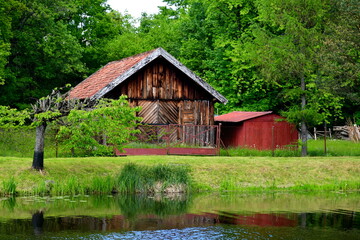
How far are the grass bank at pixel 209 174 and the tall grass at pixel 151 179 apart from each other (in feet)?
1.64

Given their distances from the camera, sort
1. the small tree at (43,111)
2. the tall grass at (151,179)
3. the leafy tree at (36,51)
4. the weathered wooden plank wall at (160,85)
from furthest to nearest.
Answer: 1. the leafy tree at (36,51)
2. the weathered wooden plank wall at (160,85)
3. the tall grass at (151,179)
4. the small tree at (43,111)

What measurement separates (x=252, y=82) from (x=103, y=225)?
94.8 ft

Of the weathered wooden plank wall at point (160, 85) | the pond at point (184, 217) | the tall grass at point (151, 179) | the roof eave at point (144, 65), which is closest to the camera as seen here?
the pond at point (184, 217)

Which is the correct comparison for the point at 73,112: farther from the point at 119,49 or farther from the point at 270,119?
the point at 119,49

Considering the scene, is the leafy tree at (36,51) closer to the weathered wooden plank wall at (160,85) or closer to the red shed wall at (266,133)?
the weathered wooden plank wall at (160,85)

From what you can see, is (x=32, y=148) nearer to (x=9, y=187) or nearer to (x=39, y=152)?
(x=39, y=152)

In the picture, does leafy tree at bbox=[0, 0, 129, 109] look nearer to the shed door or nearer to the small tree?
the shed door

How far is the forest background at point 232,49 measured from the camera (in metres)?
29.8

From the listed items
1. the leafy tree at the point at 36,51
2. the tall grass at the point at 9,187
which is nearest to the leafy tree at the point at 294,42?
the tall grass at the point at 9,187

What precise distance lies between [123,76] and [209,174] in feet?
30.3

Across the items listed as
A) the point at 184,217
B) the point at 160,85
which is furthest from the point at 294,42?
the point at 184,217

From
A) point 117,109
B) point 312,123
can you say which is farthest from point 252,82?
point 117,109

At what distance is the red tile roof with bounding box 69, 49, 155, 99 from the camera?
31.8 m

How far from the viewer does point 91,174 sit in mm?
22234
